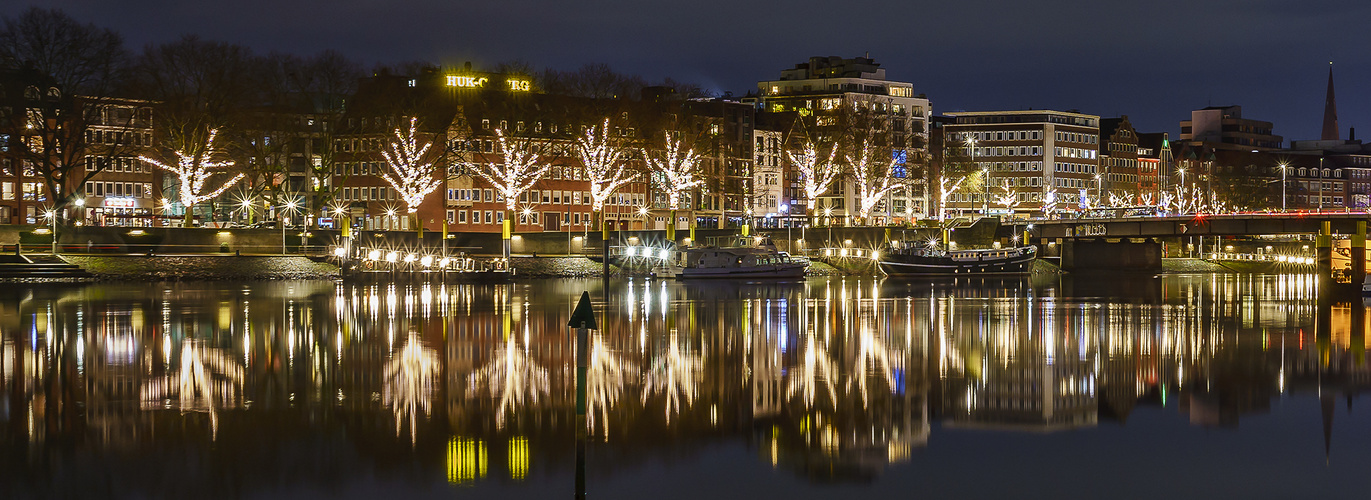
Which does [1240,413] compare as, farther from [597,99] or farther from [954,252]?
[597,99]

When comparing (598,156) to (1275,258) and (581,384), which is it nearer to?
(1275,258)

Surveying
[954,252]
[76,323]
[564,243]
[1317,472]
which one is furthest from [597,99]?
[1317,472]

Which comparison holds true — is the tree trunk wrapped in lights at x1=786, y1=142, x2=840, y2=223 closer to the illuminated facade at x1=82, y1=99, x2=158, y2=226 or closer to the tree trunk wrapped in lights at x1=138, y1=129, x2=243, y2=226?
the tree trunk wrapped in lights at x1=138, y1=129, x2=243, y2=226

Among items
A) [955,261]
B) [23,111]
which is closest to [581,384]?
[23,111]

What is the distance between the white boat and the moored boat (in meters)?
13.8

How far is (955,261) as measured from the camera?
4323 inches

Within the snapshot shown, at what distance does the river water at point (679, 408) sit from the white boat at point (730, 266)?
42.3 metres

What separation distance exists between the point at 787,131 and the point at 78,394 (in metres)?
140

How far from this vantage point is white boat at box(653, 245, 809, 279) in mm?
94062

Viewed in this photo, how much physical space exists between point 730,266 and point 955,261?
22.4 m

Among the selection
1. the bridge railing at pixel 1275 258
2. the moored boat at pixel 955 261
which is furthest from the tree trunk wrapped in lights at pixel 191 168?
the bridge railing at pixel 1275 258

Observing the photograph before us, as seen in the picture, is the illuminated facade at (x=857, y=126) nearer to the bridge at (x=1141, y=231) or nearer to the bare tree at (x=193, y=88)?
the bridge at (x=1141, y=231)

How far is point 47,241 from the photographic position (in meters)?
86.8

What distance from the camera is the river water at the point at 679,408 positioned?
2136 centimetres
